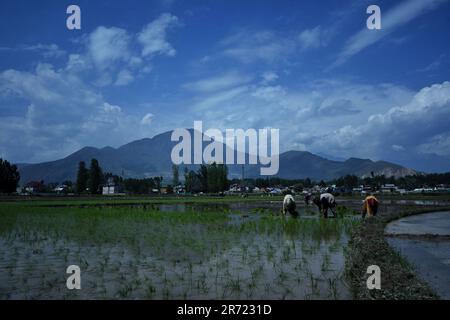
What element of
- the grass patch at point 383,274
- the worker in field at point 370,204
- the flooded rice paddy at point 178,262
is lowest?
the flooded rice paddy at point 178,262

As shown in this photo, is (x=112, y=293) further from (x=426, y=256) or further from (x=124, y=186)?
(x=124, y=186)

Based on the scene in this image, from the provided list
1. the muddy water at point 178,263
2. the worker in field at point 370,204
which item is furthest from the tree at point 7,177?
the worker in field at point 370,204

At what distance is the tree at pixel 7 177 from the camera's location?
278 feet

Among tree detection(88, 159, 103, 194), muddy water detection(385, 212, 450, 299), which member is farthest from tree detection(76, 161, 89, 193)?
muddy water detection(385, 212, 450, 299)

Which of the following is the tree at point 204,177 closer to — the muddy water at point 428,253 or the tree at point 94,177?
the tree at point 94,177

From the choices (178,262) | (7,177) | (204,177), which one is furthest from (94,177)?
(178,262)

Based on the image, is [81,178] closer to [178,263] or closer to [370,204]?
[370,204]

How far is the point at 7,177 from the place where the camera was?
282ft

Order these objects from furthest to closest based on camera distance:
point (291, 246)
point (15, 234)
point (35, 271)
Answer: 1. point (15, 234)
2. point (291, 246)
3. point (35, 271)

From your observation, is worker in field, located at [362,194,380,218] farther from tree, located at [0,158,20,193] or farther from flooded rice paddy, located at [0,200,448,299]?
tree, located at [0,158,20,193]

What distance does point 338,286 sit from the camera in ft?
23.7
